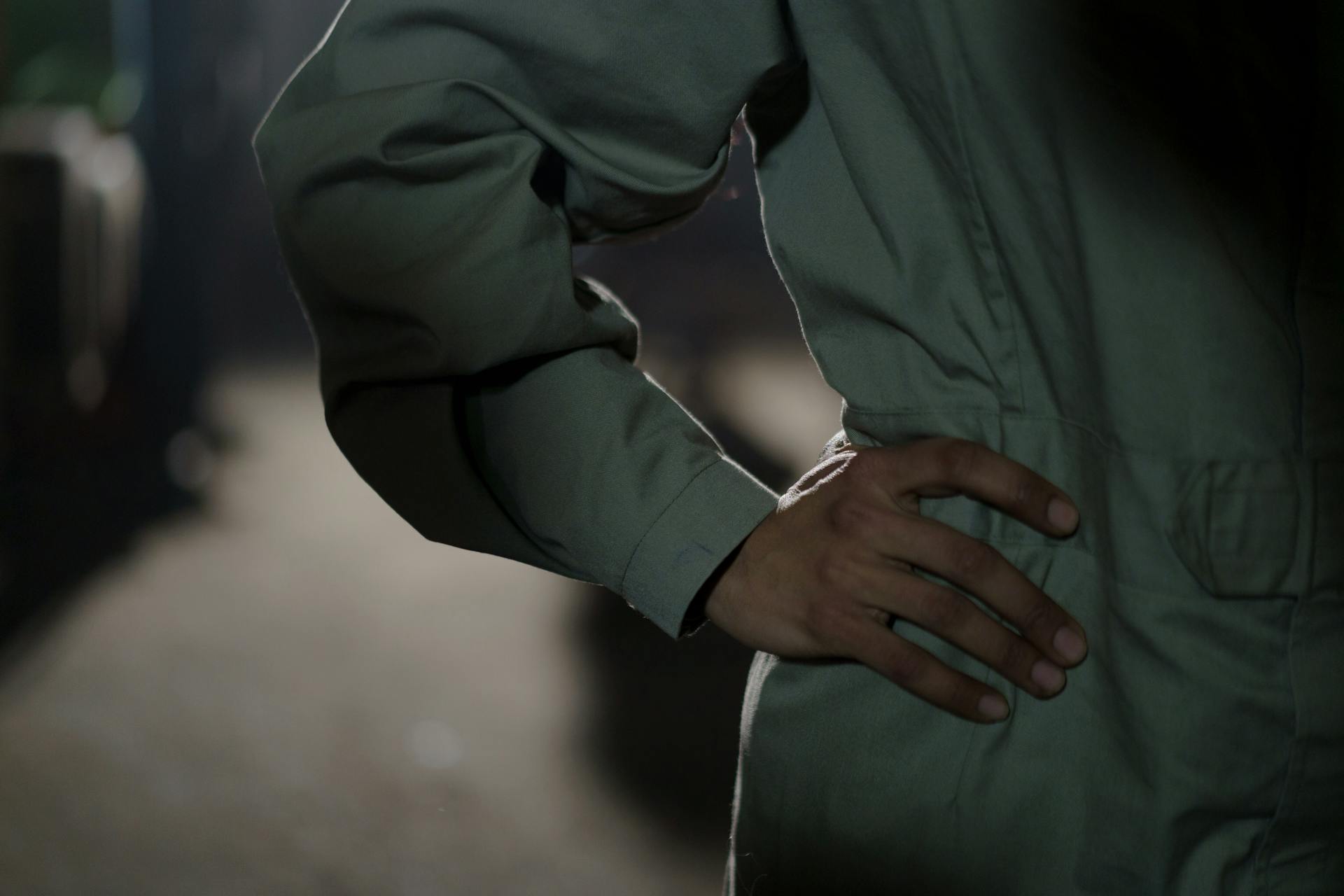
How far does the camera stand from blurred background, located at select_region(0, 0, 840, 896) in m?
2.01

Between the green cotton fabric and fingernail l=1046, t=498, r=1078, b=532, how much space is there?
0.04ft

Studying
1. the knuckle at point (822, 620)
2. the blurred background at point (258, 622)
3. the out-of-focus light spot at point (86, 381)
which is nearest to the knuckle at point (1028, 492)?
the knuckle at point (822, 620)

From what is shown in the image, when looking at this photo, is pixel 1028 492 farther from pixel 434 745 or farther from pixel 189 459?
pixel 189 459

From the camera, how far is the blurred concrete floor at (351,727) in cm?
196

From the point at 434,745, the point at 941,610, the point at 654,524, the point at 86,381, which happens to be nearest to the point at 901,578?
the point at 941,610

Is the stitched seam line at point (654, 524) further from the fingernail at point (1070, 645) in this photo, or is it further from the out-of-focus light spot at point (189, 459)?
the out-of-focus light spot at point (189, 459)

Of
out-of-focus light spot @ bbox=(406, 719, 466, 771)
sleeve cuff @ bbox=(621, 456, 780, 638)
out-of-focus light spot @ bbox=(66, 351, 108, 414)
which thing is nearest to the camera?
sleeve cuff @ bbox=(621, 456, 780, 638)

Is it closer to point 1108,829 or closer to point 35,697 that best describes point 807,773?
point 1108,829

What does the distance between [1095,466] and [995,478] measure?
0.15ft

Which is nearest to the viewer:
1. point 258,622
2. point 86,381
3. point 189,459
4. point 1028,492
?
point 1028,492

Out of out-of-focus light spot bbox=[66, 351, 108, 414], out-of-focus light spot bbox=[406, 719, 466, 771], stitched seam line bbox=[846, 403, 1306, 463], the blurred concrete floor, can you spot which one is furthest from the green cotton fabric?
out-of-focus light spot bbox=[66, 351, 108, 414]

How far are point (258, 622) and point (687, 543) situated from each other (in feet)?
7.58

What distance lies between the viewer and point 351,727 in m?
2.31

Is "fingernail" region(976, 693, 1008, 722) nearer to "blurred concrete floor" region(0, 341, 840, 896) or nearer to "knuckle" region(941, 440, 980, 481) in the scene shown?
"knuckle" region(941, 440, 980, 481)
